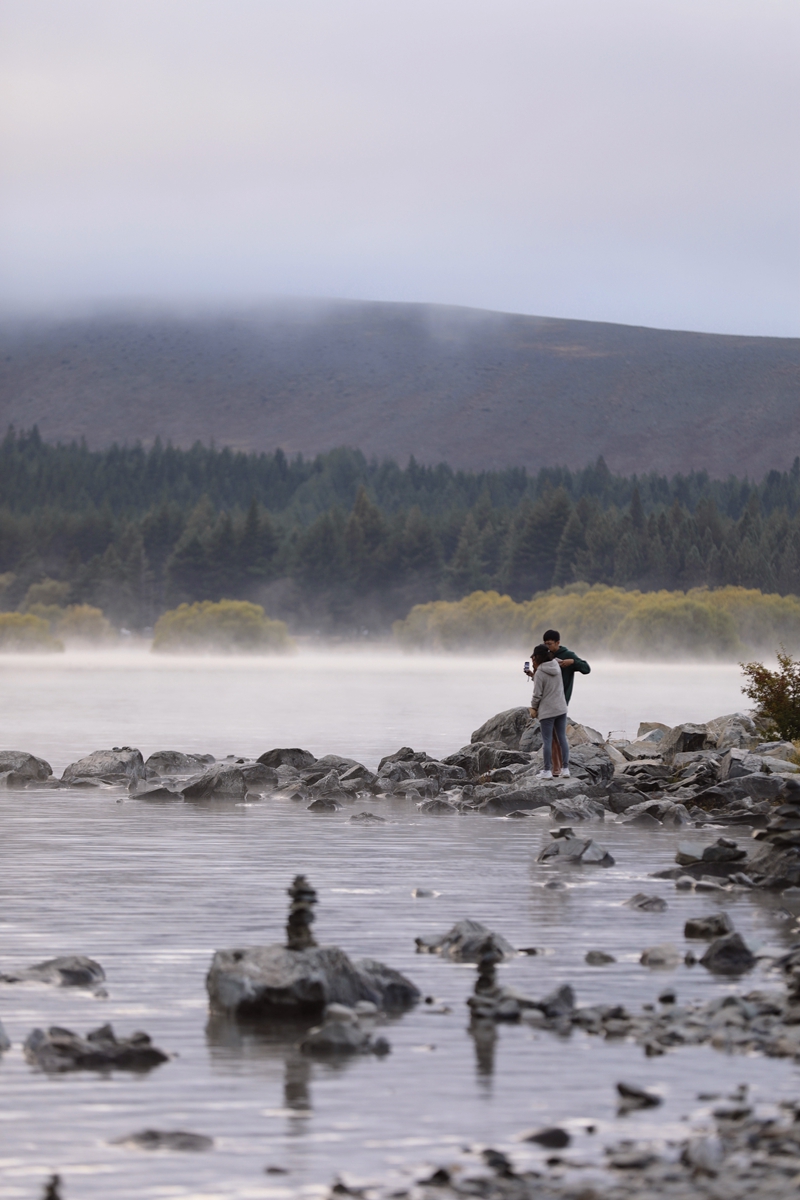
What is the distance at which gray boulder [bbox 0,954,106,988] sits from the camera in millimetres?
10289

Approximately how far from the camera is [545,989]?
10180 mm

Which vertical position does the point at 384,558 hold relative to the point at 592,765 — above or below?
above

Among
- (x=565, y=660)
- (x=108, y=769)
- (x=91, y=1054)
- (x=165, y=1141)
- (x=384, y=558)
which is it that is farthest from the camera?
(x=384, y=558)

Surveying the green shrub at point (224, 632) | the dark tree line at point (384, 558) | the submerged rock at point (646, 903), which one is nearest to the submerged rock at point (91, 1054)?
the submerged rock at point (646, 903)

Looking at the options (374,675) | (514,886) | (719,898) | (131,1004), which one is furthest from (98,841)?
(374,675)

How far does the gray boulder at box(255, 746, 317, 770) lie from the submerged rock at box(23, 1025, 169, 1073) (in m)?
A: 19.2

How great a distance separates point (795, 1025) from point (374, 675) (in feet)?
370

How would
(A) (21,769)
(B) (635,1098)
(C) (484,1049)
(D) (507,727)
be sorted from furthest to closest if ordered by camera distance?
(D) (507,727), (A) (21,769), (C) (484,1049), (B) (635,1098)

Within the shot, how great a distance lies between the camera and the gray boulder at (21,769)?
1017 inches

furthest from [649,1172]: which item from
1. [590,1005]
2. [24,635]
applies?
[24,635]

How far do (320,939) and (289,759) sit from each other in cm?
1655

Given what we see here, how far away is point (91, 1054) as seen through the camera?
8523 mm

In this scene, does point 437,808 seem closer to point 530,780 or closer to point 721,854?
point 530,780

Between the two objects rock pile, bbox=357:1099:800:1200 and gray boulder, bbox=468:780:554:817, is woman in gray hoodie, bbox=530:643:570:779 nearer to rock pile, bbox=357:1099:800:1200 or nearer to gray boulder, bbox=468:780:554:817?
gray boulder, bbox=468:780:554:817
